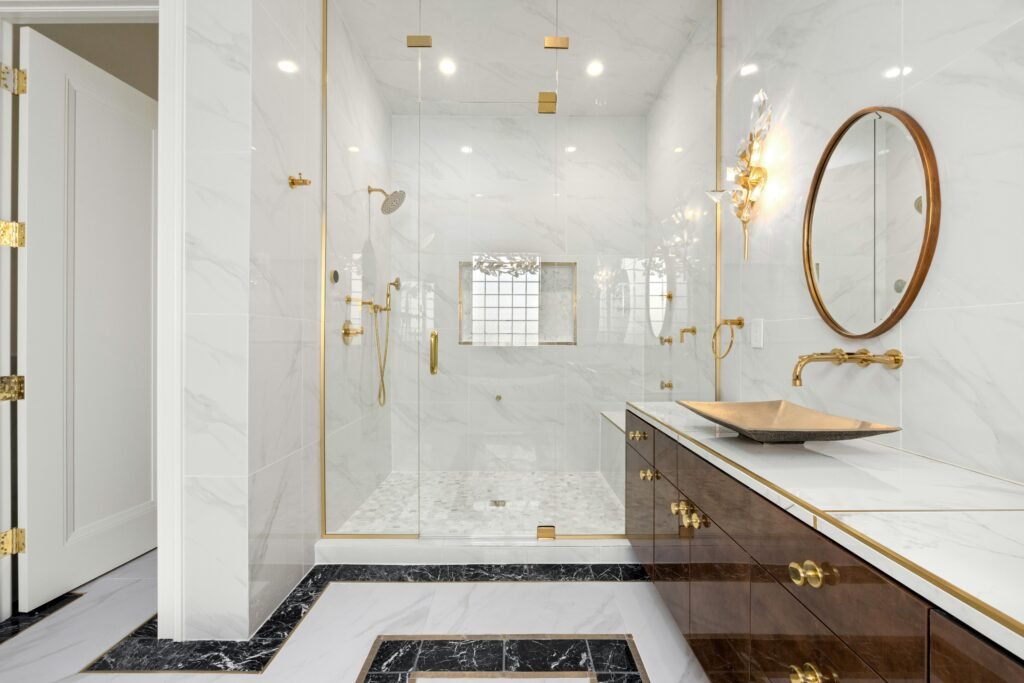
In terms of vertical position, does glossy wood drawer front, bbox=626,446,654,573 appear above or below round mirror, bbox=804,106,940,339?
below

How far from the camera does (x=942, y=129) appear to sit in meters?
1.28

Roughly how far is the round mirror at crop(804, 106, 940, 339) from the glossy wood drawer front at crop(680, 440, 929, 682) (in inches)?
29.0

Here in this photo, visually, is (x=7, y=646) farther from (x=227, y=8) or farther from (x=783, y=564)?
(x=783, y=564)

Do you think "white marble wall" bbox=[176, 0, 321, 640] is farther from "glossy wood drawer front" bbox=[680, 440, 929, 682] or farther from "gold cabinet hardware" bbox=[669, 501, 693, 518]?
"glossy wood drawer front" bbox=[680, 440, 929, 682]

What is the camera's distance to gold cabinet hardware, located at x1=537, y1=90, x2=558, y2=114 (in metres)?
2.61

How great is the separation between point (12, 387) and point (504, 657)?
2.12 metres

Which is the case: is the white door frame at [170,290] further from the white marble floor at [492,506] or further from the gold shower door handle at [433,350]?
the gold shower door handle at [433,350]

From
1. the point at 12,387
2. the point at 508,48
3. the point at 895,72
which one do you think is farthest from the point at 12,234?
the point at 895,72

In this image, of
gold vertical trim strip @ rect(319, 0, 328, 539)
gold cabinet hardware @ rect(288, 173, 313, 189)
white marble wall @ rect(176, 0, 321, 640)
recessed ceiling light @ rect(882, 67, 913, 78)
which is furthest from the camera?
gold vertical trim strip @ rect(319, 0, 328, 539)

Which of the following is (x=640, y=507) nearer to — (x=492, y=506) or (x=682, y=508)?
(x=682, y=508)

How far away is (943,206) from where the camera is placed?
1277mm

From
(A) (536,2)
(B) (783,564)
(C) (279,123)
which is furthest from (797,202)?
(C) (279,123)

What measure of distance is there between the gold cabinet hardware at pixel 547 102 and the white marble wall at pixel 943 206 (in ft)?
3.43

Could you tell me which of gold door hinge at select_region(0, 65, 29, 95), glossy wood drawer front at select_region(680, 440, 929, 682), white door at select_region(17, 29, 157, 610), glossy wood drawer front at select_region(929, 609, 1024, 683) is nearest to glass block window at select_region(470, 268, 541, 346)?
glossy wood drawer front at select_region(680, 440, 929, 682)
